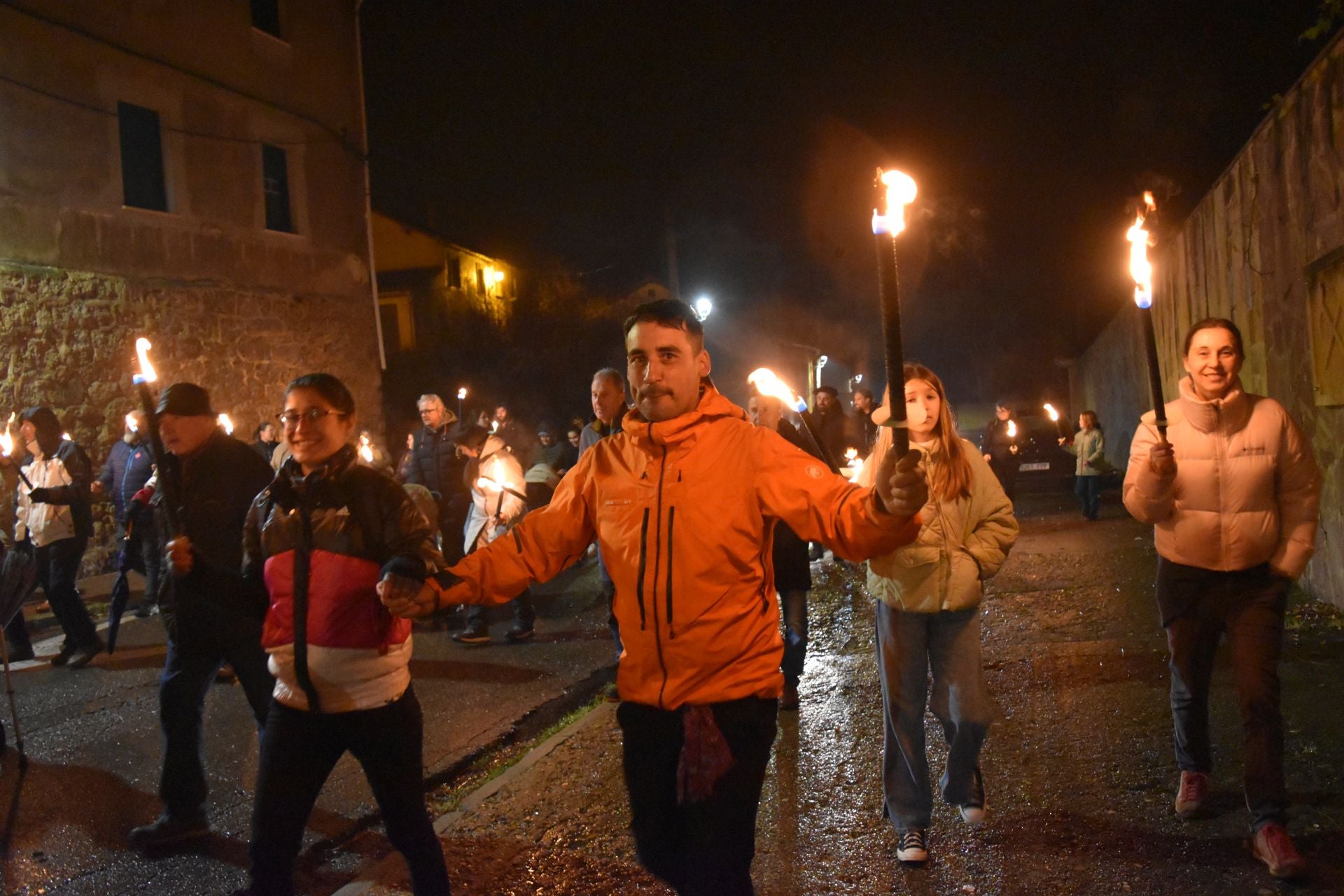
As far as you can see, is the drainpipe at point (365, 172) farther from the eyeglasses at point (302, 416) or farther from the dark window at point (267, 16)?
the eyeglasses at point (302, 416)

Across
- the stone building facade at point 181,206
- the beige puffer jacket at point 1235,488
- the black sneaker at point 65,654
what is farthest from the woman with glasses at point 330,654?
the stone building facade at point 181,206

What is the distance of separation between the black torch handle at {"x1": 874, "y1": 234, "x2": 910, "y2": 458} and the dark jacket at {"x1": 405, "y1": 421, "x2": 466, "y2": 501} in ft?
24.5

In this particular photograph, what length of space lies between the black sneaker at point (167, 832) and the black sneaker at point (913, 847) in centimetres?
319

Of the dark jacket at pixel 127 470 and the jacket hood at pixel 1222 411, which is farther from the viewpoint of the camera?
the dark jacket at pixel 127 470

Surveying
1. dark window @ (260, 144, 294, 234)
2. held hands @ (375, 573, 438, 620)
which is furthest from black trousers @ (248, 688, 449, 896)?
dark window @ (260, 144, 294, 234)

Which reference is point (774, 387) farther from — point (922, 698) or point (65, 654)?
point (65, 654)

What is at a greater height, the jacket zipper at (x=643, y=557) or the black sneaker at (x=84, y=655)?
the jacket zipper at (x=643, y=557)

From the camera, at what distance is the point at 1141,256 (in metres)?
3.44

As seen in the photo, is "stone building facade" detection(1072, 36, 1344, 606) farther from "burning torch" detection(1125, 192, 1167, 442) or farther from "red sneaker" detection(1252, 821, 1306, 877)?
"red sneaker" detection(1252, 821, 1306, 877)

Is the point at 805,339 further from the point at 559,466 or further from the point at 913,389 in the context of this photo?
the point at 913,389

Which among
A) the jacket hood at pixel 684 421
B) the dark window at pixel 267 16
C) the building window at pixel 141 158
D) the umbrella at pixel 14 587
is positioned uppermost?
the dark window at pixel 267 16

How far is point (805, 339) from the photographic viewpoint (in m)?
56.2

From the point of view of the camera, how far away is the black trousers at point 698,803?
8.43 feet

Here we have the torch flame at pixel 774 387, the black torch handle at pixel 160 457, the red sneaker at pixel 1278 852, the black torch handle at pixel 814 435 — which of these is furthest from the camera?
the torch flame at pixel 774 387
